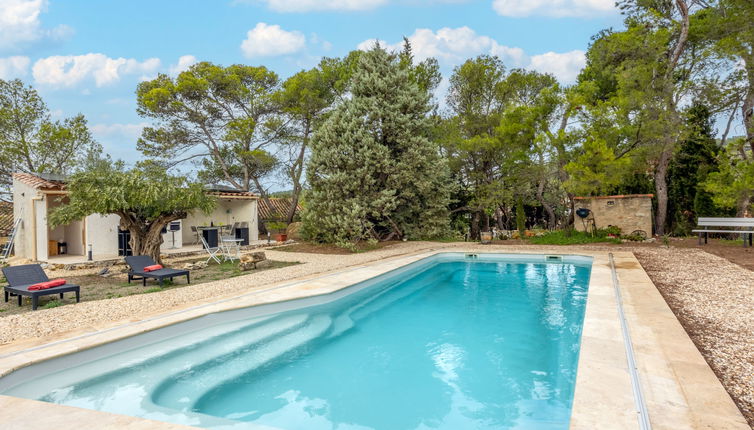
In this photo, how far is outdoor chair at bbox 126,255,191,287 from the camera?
8.09 m

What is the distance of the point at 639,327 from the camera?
4566 mm

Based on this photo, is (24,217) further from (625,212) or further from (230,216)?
(625,212)

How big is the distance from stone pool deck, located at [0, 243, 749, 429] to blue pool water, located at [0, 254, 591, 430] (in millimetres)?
293

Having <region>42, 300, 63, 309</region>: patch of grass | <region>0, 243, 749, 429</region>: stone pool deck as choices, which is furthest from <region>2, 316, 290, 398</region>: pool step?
<region>42, 300, 63, 309</region>: patch of grass

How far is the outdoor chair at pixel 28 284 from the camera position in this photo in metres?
6.16

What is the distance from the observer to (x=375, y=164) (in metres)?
15.0

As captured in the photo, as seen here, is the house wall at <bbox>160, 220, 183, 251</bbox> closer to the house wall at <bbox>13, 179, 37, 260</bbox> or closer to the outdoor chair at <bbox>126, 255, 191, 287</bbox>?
the house wall at <bbox>13, 179, 37, 260</bbox>

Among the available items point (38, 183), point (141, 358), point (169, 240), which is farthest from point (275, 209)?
point (141, 358)

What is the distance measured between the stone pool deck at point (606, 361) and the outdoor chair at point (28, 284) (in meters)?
0.46

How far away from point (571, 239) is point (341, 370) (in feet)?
41.5

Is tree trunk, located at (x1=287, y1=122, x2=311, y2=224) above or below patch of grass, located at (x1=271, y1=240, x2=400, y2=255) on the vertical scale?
above

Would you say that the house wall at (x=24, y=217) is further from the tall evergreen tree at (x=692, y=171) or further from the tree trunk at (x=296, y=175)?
the tall evergreen tree at (x=692, y=171)

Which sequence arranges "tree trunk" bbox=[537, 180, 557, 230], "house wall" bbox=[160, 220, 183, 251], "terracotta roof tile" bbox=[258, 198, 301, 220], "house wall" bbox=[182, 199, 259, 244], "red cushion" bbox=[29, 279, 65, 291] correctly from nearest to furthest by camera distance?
"red cushion" bbox=[29, 279, 65, 291], "house wall" bbox=[160, 220, 183, 251], "house wall" bbox=[182, 199, 259, 244], "tree trunk" bbox=[537, 180, 557, 230], "terracotta roof tile" bbox=[258, 198, 301, 220]

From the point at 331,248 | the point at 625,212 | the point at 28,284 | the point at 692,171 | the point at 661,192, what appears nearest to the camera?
the point at 28,284
